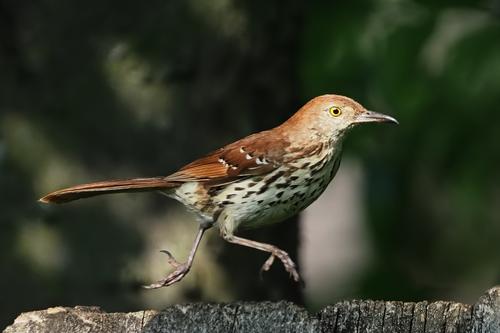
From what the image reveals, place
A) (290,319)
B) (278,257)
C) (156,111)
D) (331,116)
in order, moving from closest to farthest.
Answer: (290,319) < (278,257) < (331,116) < (156,111)

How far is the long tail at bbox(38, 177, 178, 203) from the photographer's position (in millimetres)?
5066

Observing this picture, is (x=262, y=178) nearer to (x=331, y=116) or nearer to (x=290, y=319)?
(x=331, y=116)

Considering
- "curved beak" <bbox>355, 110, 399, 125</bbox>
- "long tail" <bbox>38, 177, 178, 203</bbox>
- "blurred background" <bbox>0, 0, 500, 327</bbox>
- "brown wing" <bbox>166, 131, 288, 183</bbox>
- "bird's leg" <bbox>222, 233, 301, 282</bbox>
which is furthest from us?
"blurred background" <bbox>0, 0, 500, 327</bbox>

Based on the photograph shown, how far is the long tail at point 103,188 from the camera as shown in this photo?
16.6 feet

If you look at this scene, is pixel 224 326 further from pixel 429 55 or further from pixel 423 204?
pixel 423 204

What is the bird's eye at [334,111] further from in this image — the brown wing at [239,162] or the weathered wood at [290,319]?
the weathered wood at [290,319]

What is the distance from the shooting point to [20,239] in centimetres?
688

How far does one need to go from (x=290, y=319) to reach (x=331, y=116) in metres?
1.37

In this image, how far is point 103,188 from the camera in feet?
17.0

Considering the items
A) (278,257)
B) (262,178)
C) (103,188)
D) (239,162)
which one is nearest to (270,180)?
(262,178)

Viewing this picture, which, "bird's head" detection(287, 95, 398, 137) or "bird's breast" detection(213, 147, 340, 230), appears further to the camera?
"bird's head" detection(287, 95, 398, 137)

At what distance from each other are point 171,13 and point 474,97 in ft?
5.43

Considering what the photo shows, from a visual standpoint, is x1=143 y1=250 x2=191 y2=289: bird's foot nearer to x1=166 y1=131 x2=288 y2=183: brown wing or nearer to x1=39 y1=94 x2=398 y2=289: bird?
x1=39 y1=94 x2=398 y2=289: bird

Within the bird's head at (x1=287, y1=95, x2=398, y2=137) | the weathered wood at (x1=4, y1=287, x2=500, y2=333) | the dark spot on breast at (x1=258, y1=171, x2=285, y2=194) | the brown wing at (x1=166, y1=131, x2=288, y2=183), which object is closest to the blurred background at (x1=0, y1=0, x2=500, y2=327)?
the bird's head at (x1=287, y1=95, x2=398, y2=137)
